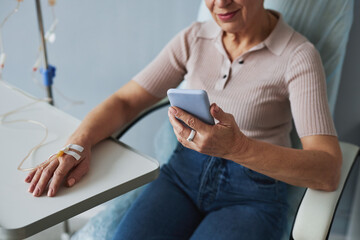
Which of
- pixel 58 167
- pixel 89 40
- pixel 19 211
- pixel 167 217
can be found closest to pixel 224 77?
pixel 167 217

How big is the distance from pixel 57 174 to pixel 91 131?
197mm

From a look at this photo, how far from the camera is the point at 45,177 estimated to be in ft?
2.76

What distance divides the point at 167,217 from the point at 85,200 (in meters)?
0.35

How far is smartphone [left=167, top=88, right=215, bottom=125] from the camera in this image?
0.75 meters

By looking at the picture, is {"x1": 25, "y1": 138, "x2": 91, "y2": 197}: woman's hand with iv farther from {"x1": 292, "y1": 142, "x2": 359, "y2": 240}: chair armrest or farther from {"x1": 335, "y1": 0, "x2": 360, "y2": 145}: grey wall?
{"x1": 335, "y1": 0, "x2": 360, "y2": 145}: grey wall

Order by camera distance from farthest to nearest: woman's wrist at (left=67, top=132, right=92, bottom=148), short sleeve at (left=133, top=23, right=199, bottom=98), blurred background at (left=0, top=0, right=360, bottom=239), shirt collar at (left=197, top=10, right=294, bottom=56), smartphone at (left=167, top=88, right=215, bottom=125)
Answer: blurred background at (left=0, top=0, right=360, bottom=239), short sleeve at (left=133, top=23, right=199, bottom=98), shirt collar at (left=197, top=10, right=294, bottom=56), woman's wrist at (left=67, top=132, right=92, bottom=148), smartphone at (left=167, top=88, right=215, bottom=125)

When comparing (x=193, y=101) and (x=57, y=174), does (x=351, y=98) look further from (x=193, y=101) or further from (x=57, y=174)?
(x=57, y=174)

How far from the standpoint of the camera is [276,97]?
1095mm

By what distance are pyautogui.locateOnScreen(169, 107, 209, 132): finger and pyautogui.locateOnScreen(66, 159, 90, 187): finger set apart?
0.80 ft

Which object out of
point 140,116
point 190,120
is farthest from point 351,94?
point 190,120

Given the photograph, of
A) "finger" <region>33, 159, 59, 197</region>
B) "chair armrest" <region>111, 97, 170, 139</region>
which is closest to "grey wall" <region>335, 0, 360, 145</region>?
"chair armrest" <region>111, 97, 170, 139</region>

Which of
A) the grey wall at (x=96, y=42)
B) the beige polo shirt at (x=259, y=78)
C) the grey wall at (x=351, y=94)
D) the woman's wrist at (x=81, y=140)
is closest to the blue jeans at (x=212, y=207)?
the beige polo shirt at (x=259, y=78)

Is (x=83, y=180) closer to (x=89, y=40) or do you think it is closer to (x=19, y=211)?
(x=19, y=211)

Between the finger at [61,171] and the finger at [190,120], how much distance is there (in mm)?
262
